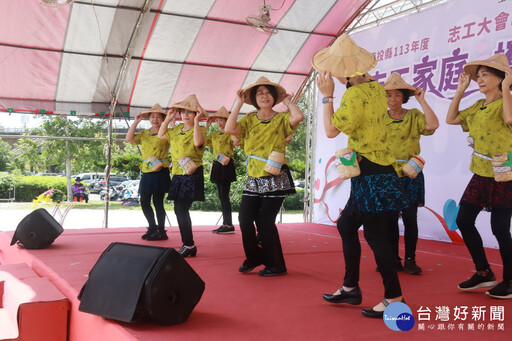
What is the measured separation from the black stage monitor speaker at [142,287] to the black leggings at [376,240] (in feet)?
2.38

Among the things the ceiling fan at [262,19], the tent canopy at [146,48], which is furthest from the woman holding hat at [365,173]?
the tent canopy at [146,48]

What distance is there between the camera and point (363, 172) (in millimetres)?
2164

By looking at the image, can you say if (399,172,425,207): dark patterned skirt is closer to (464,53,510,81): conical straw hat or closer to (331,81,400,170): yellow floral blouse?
(464,53,510,81): conical straw hat

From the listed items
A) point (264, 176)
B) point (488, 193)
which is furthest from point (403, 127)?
point (264, 176)

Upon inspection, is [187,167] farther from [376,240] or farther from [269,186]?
[376,240]

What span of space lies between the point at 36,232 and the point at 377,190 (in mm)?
2815

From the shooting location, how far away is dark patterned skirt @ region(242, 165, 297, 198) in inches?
117

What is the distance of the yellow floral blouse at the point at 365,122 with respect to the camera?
211 centimetres

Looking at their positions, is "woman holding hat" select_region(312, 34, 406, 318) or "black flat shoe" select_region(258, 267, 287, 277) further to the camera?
"black flat shoe" select_region(258, 267, 287, 277)

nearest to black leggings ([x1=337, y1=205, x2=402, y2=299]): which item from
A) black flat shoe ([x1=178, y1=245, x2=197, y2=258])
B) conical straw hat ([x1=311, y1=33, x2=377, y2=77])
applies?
conical straw hat ([x1=311, y1=33, x2=377, y2=77])

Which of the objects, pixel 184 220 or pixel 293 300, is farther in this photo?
pixel 184 220

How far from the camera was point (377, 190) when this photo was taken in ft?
6.89

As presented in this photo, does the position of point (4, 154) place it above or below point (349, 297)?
above

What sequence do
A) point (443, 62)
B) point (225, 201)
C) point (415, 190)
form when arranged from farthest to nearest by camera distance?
point (225, 201) → point (443, 62) → point (415, 190)
